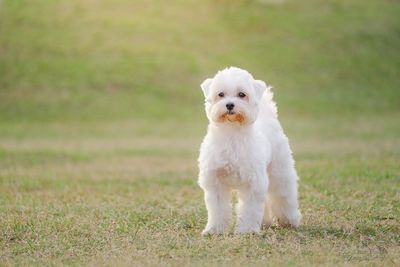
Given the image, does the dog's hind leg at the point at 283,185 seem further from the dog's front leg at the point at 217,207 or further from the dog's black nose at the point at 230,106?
the dog's black nose at the point at 230,106

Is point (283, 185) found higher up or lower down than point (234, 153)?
lower down

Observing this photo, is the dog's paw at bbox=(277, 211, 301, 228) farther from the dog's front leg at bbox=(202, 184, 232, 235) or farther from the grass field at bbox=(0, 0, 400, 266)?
the dog's front leg at bbox=(202, 184, 232, 235)

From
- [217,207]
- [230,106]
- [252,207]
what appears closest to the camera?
[230,106]

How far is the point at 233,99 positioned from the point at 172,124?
79.9ft

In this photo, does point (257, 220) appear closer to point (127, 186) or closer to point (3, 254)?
point (3, 254)

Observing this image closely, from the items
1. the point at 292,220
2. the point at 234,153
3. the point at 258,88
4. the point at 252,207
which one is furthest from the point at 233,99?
the point at 292,220

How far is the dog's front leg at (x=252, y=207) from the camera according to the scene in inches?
329

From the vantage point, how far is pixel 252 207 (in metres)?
8.35

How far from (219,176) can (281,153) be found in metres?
1.09

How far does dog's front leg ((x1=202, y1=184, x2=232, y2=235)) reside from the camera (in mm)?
8523

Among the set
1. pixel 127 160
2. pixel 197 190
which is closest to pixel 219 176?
pixel 197 190

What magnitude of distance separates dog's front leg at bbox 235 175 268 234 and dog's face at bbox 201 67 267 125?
73cm

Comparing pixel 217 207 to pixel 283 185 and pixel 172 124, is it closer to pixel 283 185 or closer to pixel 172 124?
pixel 283 185

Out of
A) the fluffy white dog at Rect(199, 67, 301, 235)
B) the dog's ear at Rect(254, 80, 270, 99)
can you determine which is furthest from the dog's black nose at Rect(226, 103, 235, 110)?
the dog's ear at Rect(254, 80, 270, 99)
